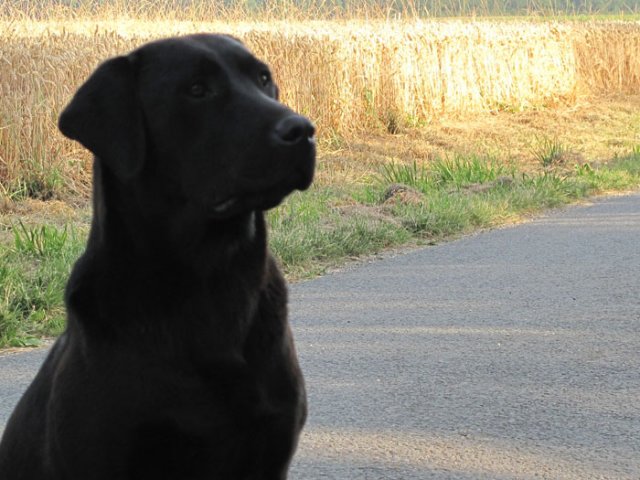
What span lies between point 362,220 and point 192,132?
20.9ft

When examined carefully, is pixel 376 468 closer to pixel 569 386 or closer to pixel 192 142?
pixel 569 386

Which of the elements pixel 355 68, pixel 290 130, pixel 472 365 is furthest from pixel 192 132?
pixel 355 68

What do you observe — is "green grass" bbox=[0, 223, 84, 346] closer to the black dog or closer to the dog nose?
the black dog

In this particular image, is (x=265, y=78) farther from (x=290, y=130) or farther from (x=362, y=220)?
(x=362, y=220)

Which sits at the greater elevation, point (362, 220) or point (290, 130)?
point (290, 130)

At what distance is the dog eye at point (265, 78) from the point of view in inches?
130

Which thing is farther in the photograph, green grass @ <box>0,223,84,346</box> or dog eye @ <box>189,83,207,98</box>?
green grass @ <box>0,223,84,346</box>

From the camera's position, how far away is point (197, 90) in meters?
3.07

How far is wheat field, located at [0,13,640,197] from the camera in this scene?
37.0 ft

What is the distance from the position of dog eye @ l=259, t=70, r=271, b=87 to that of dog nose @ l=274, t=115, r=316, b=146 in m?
0.34

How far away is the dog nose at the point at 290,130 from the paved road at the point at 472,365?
5.68ft

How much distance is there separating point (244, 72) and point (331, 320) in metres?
3.73

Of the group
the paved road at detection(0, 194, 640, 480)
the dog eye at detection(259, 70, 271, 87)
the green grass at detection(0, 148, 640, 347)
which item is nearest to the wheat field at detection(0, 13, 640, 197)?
the green grass at detection(0, 148, 640, 347)

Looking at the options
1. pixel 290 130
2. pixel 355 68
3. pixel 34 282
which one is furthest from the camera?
pixel 355 68
